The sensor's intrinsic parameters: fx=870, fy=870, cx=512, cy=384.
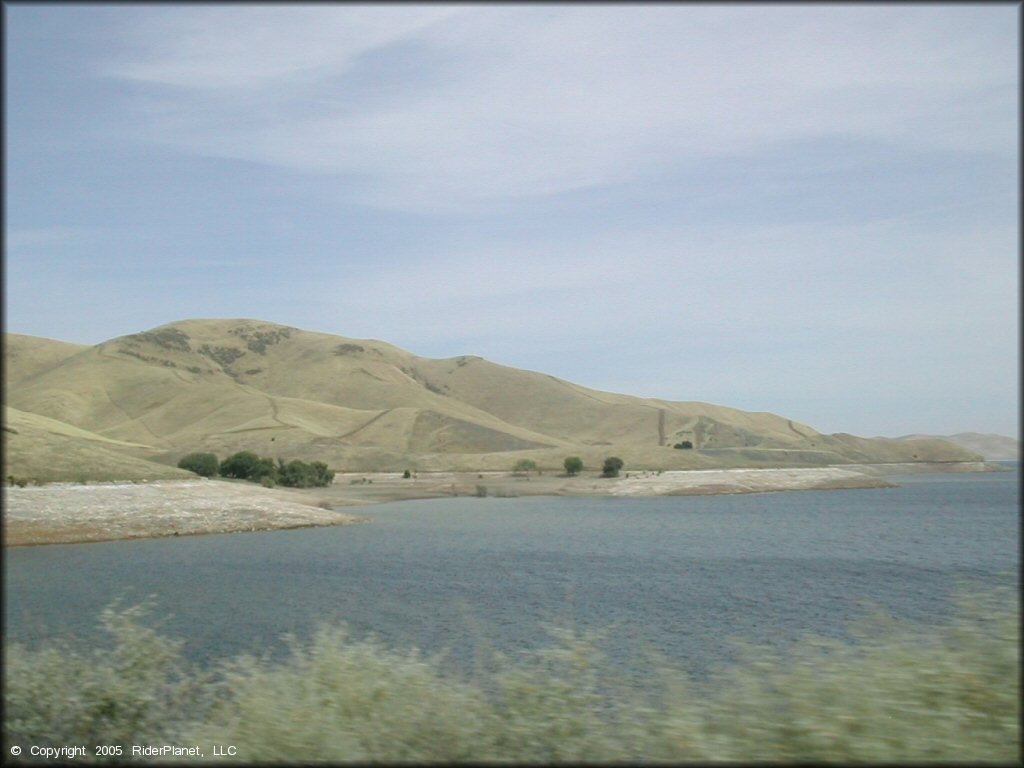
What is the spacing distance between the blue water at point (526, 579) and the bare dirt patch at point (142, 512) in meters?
2.48

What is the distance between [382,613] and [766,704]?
Answer: 26218mm

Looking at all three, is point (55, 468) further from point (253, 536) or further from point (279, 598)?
point (279, 598)

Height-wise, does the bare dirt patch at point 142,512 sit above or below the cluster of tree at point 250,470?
below

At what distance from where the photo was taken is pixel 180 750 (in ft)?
34.3

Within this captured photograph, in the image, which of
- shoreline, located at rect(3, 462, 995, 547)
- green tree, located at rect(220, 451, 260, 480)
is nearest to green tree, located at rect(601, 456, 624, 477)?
shoreline, located at rect(3, 462, 995, 547)

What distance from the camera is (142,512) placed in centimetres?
6462

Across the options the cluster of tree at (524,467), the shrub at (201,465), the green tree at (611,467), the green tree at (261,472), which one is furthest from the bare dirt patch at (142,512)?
the cluster of tree at (524,467)

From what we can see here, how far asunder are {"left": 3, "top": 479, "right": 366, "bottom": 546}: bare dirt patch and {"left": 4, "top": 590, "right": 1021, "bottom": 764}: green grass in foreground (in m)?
46.1

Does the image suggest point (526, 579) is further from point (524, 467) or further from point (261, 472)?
point (524, 467)

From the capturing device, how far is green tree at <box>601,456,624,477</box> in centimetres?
13738

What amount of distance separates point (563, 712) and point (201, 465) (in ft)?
360

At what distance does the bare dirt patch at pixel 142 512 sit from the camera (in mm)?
56969

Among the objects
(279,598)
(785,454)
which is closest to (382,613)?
(279,598)

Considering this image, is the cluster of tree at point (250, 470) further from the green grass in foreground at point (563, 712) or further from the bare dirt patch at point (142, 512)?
the green grass in foreground at point (563, 712)
